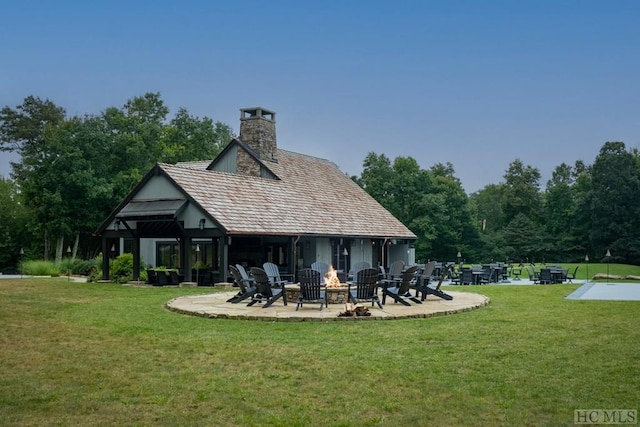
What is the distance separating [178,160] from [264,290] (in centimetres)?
3664

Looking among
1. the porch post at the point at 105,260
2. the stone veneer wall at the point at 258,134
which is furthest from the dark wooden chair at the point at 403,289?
the stone veneer wall at the point at 258,134

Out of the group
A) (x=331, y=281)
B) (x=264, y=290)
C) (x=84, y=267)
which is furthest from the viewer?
(x=84, y=267)

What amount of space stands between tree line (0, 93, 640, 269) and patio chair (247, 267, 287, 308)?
27.2 m

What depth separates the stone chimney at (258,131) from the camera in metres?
28.7

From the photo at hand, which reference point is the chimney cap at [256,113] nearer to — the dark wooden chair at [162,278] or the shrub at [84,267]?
the dark wooden chair at [162,278]

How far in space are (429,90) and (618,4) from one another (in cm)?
1548

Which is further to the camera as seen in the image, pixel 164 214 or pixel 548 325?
pixel 164 214

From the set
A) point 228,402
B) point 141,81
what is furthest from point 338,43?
point 141,81

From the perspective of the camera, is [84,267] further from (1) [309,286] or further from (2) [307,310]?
(2) [307,310]

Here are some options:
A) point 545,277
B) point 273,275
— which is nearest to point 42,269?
point 273,275

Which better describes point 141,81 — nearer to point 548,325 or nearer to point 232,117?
point 232,117

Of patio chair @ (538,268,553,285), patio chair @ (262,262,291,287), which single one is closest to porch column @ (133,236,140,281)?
patio chair @ (262,262,291,287)

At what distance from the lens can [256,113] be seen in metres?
28.9

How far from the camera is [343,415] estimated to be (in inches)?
215
